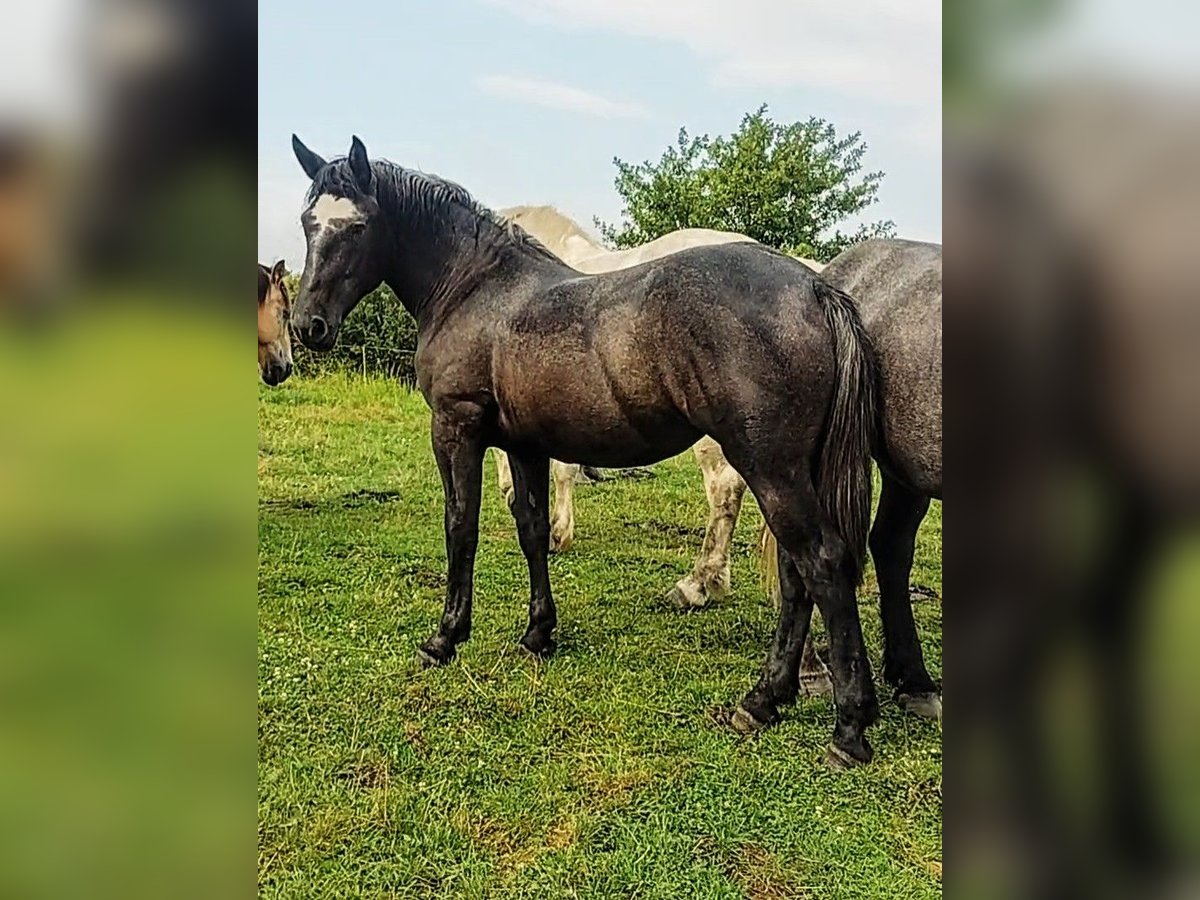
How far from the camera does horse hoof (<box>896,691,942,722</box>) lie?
316 centimetres

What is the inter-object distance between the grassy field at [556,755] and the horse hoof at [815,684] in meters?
0.08

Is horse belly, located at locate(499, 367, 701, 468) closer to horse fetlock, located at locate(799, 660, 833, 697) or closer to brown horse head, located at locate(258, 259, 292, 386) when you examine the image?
horse fetlock, located at locate(799, 660, 833, 697)

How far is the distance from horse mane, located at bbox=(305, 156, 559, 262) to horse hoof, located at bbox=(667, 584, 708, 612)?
1954mm

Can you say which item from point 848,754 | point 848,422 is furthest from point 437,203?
point 848,754

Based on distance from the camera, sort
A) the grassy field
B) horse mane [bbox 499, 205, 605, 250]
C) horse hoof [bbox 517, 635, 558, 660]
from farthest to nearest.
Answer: horse mane [bbox 499, 205, 605, 250] < horse hoof [bbox 517, 635, 558, 660] < the grassy field

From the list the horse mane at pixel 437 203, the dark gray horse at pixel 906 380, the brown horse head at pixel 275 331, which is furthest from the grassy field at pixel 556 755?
the horse mane at pixel 437 203

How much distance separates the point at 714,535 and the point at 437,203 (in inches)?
88.4

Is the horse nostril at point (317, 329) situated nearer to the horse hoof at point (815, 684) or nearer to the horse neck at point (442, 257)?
the horse neck at point (442, 257)

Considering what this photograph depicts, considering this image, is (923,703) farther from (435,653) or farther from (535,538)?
(435,653)

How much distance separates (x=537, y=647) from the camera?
3.73m

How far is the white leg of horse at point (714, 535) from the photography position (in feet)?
15.1
